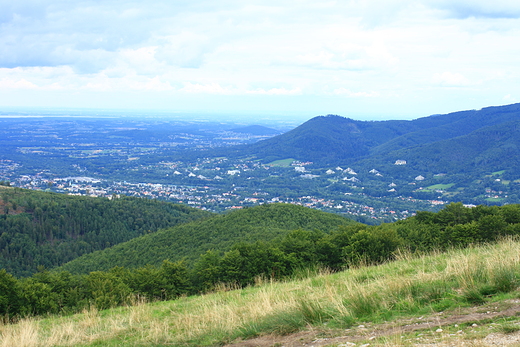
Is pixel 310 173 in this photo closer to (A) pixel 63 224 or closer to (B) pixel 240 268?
(A) pixel 63 224

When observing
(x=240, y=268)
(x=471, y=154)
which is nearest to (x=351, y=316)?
(x=240, y=268)

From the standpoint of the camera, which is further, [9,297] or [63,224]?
[63,224]

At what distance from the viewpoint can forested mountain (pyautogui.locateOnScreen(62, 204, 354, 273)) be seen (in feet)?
109

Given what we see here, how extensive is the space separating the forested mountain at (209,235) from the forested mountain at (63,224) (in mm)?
8147

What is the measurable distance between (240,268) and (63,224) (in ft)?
154

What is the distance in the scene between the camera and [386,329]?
5.24 meters

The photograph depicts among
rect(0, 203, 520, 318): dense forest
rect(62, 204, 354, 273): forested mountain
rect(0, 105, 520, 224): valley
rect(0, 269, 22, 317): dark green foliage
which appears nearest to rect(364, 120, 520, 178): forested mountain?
rect(0, 105, 520, 224): valley

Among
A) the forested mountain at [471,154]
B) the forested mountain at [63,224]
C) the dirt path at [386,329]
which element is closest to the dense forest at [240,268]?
the dirt path at [386,329]

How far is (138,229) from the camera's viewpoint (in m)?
57.6

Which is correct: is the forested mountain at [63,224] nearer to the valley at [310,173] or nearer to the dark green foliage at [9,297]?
the dark green foliage at [9,297]

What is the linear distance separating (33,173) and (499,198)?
15713 cm

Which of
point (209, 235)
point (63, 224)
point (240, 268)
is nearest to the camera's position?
point (240, 268)

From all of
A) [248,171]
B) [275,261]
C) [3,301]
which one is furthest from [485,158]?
[3,301]

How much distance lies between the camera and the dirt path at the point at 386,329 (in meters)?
5.01
